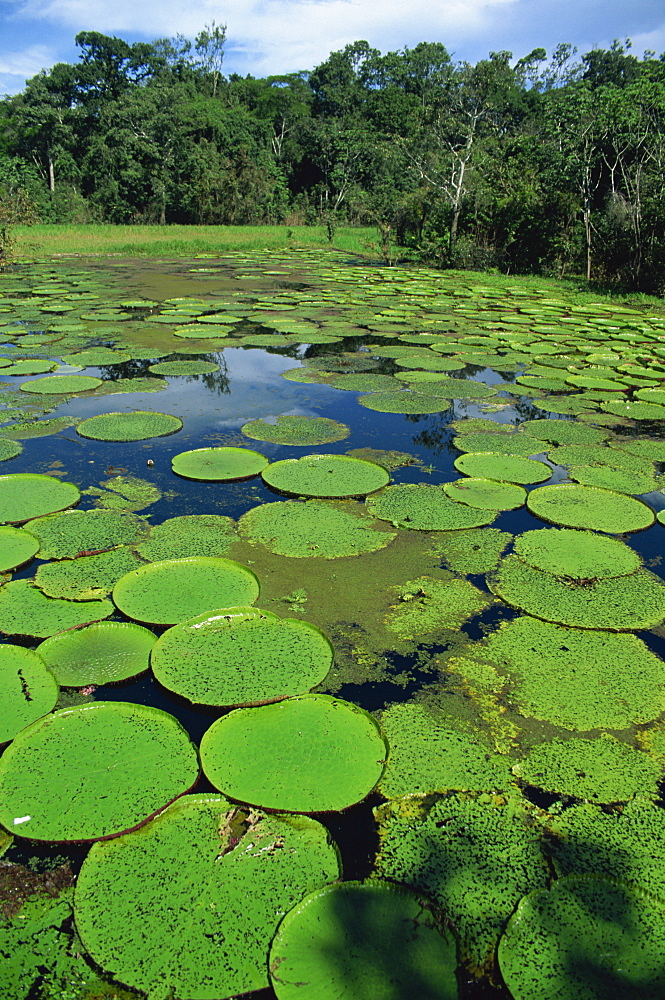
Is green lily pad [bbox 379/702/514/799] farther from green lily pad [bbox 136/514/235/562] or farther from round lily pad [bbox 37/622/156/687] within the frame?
green lily pad [bbox 136/514/235/562]

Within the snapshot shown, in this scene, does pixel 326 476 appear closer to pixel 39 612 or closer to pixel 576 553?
pixel 576 553

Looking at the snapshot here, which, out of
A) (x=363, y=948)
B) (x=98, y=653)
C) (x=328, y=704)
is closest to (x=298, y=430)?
(x=98, y=653)

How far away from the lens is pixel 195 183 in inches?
909

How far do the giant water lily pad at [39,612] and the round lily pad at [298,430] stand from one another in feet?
6.68

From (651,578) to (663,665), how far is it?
0.64m

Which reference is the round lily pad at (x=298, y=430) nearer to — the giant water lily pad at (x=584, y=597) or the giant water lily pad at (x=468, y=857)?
the giant water lily pad at (x=584, y=597)

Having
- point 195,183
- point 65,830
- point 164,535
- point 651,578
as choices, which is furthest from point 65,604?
point 195,183

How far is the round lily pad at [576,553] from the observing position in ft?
8.61

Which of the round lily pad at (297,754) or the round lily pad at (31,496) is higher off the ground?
the round lily pad at (31,496)

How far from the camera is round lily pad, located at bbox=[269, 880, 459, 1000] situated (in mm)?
1107

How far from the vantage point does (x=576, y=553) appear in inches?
109

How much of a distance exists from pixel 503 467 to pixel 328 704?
230cm

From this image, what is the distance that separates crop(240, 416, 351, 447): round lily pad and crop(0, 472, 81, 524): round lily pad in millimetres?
1346

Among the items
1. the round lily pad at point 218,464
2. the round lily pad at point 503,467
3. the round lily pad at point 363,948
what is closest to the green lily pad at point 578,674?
the round lily pad at point 363,948
